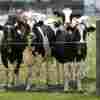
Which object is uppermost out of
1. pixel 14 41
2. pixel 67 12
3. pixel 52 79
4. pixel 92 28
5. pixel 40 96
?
pixel 67 12

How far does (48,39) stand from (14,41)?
48 cm

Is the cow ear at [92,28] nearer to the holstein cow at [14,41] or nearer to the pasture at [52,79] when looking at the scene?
the pasture at [52,79]

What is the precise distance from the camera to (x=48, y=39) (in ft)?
A: 13.6

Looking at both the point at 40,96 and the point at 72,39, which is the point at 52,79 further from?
the point at 72,39

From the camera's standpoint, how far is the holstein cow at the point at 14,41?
415 cm

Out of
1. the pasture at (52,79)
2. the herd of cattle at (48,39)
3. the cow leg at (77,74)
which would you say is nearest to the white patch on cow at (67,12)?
the herd of cattle at (48,39)

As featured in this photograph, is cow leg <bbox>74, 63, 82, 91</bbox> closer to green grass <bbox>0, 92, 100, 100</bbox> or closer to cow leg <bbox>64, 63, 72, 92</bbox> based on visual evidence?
cow leg <bbox>64, 63, 72, 92</bbox>

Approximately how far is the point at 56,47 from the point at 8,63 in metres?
0.71

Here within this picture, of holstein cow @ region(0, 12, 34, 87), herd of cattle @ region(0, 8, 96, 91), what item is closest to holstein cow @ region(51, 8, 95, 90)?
herd of cattle @ region(0, 8, 96, 91)

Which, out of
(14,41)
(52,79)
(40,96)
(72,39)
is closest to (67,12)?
(72,39)

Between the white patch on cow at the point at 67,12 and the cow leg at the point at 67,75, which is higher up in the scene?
the white patch on cow at the point at 67,12

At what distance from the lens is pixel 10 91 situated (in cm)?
416

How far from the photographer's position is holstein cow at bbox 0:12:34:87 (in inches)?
163

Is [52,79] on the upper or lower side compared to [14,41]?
lower
